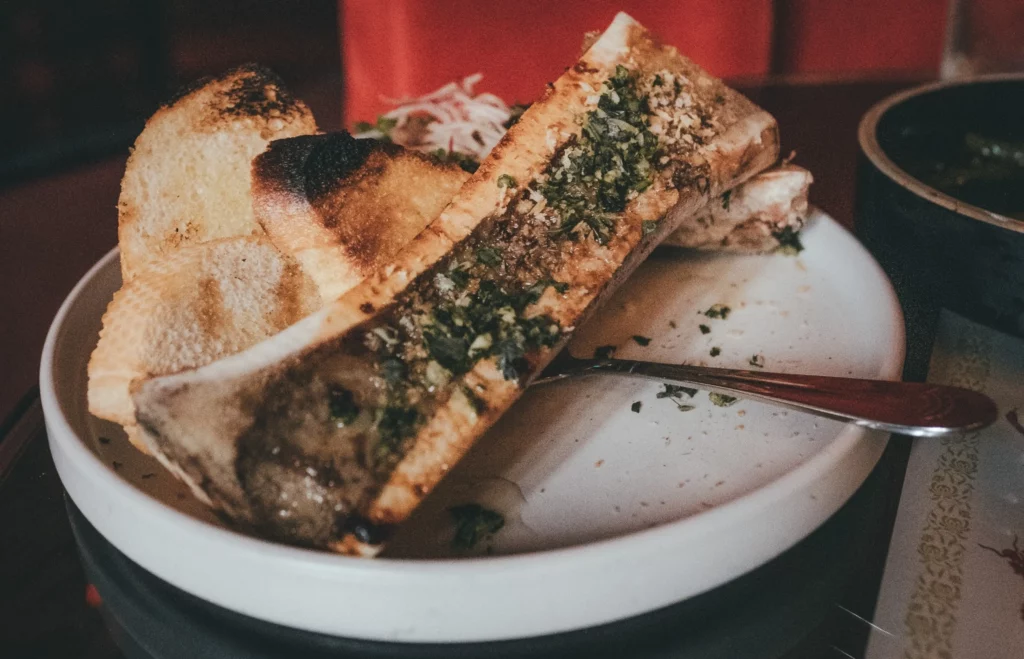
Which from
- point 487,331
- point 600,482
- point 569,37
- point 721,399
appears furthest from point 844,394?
point 569,37

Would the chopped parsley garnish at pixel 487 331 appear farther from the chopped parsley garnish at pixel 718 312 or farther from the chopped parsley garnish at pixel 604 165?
the chopped parsley garnish at pixel 718 312


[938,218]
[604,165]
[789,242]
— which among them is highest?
[604,165]

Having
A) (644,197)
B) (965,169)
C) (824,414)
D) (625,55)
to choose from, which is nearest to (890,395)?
(824,414)

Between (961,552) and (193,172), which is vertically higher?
(193,172)

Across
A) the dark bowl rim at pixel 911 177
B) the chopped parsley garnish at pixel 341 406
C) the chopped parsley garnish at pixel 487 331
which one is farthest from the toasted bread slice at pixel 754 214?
the chopped parsley garnish at pixel 341 406

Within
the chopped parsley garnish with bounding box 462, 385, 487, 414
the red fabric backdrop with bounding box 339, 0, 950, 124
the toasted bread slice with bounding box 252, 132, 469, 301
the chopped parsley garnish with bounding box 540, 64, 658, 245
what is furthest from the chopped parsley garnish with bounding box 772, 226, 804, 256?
the red fabric backdrop with bounding box 339, 0, 950, 124

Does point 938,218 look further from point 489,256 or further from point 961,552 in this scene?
point 489,256

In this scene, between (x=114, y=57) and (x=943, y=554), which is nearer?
(x=943, y=554)
